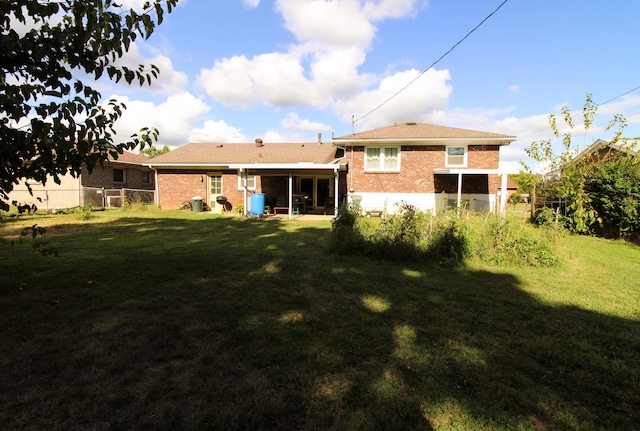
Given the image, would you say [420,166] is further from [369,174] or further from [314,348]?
[314,348]

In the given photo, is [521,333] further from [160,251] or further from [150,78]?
[160,251]

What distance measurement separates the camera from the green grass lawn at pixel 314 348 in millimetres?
2535

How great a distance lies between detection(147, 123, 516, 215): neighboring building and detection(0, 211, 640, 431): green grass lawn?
1085 cm

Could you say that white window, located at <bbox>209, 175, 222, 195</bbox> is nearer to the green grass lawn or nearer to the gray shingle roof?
the gray shingle roof

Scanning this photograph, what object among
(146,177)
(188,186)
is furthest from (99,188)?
(146,177)

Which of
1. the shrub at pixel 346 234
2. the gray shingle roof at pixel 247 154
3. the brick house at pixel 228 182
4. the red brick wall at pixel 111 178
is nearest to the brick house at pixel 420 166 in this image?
the brick house at pixel 228 182

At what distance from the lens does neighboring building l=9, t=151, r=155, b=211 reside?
2108cm

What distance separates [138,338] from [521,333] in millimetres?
4179

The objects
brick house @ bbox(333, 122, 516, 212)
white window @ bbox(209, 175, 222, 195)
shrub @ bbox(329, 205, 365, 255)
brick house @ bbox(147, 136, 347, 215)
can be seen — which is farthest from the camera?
A: white window @ bbox(209, 175, 222, 195)

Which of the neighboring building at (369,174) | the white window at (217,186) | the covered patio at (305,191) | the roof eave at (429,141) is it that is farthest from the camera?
the white window at (217,186)

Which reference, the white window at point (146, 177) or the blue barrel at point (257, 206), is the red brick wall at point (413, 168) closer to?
the blue barrel at point (257, 206)

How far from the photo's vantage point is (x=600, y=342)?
3795mm

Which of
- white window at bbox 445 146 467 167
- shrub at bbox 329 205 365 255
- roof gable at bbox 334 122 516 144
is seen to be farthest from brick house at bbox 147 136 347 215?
shrub at bbox 329 205 365 255

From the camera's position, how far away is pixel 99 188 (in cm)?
2202
